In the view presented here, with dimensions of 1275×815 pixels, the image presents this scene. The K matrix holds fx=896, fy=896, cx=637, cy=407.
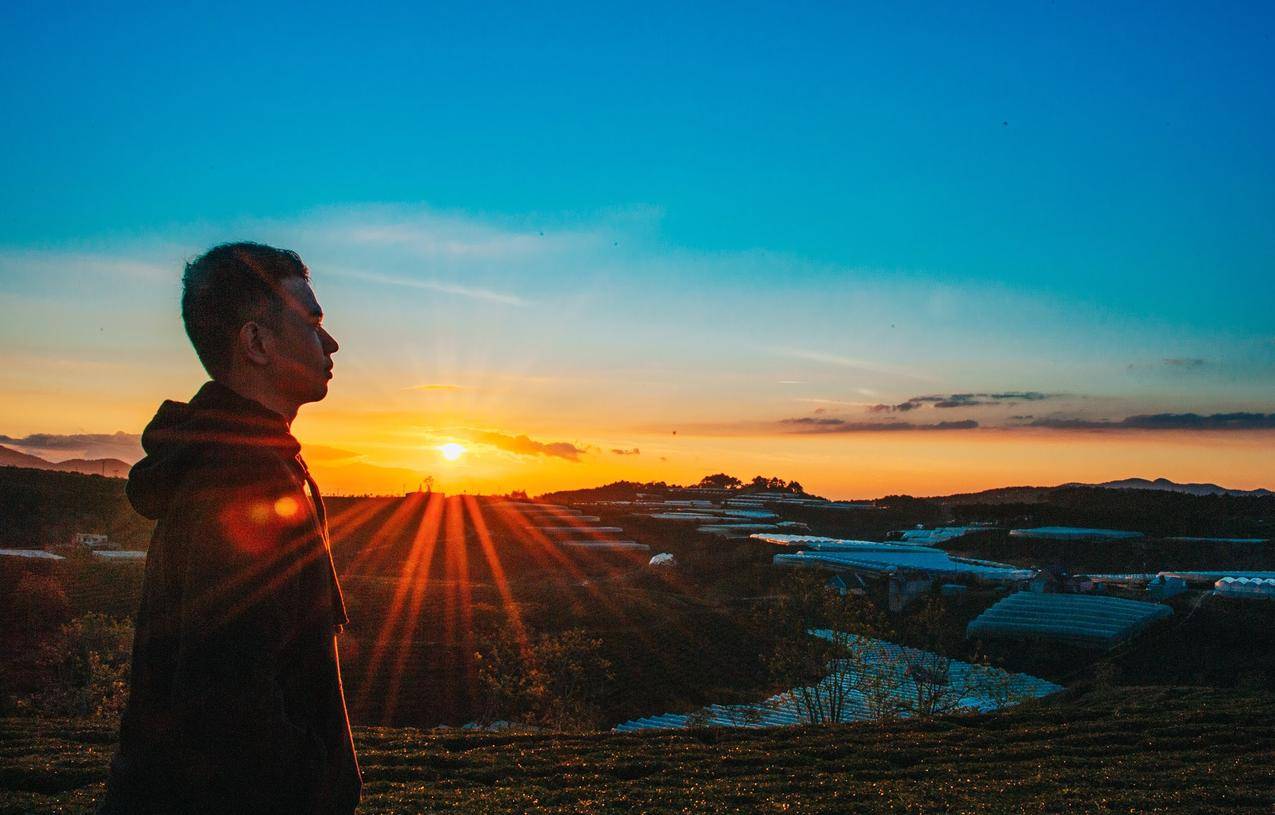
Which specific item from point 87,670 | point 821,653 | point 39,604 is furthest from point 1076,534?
point 87,670

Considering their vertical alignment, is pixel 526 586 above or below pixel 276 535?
below

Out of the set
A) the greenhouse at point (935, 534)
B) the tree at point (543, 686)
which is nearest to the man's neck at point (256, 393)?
the tree at point (543, 686)

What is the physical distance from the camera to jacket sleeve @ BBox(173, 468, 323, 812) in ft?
5.94

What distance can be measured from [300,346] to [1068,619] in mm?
38045

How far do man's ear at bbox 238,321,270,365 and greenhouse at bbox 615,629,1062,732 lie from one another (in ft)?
55.3

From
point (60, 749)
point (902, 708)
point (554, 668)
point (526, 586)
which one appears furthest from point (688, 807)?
point (526, 586)

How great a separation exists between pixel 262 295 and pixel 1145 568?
6657 cm

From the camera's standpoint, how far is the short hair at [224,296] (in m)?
2.10

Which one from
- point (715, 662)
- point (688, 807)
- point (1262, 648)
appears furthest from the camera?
point (1262, 648)

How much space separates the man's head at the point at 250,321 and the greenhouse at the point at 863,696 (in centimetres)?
1681

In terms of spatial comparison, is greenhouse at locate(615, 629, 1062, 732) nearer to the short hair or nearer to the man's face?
the man's face

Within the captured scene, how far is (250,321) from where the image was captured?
211 centimetres

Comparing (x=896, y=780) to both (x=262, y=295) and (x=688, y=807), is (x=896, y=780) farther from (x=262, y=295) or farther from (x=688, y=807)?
(x=262, y=295)

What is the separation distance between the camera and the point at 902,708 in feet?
62.2
